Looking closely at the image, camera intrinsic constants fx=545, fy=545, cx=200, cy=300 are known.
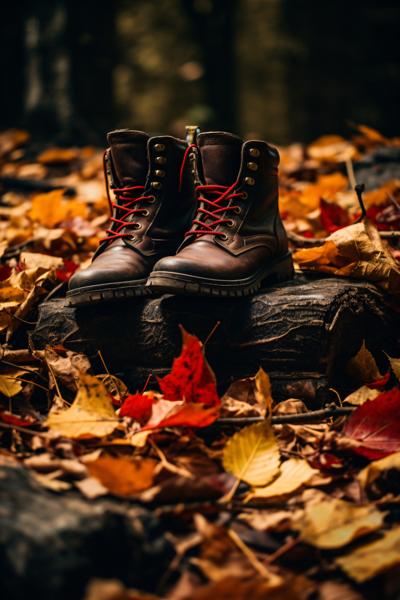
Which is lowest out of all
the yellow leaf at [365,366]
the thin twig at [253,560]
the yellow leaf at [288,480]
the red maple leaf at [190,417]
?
the yellow leaf at [365,366]

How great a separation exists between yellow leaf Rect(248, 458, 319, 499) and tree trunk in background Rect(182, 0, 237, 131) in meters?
7.25

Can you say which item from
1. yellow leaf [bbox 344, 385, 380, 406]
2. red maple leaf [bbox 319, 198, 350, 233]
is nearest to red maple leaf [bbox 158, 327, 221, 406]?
yellow leaf [bbox 344, 385, 380, 406]

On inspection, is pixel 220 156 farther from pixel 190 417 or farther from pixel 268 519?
pixel 268 519

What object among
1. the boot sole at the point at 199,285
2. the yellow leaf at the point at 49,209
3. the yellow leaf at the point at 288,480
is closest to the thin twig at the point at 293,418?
the yellow leaf at the point at 288,480

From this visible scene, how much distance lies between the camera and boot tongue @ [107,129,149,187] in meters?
1.55

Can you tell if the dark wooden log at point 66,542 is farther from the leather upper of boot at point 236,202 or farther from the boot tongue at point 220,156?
the boot tongue at point 220,156

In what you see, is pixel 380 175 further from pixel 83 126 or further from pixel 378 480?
pixel 83 126

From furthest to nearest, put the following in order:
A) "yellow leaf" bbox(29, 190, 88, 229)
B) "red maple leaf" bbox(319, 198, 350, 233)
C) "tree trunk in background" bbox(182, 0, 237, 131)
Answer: "tree trunk in background" bbox(182, 0, 237, 131) → "yellow leaf" bbox(29, 190, 88, 229) → "red maple leaf" bbox(319, 198, 350, 233)

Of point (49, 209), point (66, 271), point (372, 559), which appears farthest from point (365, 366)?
point (49, 209)

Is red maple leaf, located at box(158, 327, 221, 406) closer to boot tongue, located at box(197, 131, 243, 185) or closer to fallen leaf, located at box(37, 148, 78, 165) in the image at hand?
boot tongue, located at box(197, 131, 243, 185)

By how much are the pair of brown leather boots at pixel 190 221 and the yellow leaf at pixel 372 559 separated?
71 cm

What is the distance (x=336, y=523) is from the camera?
895 mm

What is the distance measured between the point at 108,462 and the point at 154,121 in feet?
25.1

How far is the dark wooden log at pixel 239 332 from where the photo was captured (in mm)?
1406
